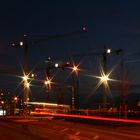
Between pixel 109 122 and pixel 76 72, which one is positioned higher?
pixel 76 72

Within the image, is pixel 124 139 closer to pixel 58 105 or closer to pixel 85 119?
pixel 85 119

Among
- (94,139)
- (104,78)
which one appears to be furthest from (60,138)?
(104,78)

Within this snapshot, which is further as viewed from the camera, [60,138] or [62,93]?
[62,93]

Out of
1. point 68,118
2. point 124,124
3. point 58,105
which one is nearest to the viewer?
point 124,124

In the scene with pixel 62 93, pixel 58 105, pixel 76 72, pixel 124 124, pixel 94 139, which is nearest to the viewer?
pixel 94 139

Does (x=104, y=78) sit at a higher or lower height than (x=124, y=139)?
higher

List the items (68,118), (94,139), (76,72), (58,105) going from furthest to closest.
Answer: (58,105), (76,72), (68,118), (94,139)

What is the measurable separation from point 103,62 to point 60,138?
38175 millimetres

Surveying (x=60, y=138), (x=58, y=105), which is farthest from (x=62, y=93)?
(x=60, y=138)

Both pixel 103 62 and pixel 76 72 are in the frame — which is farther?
pixel 76 72

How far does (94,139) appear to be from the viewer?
961 inches

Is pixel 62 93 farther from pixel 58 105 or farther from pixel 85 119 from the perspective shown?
pixel 85 119

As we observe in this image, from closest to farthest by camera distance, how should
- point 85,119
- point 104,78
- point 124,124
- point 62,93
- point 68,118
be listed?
1. point 124,124
2. point 85,119
3. point 68,118
4. point 104,78
5. point 62,93

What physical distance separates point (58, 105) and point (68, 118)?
2232cm
